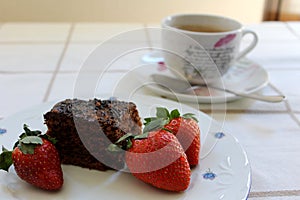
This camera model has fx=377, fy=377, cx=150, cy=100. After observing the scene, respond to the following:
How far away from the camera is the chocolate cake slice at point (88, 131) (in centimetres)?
55

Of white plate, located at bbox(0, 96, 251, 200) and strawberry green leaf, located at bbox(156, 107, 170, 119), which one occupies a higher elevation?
strawberry green leaf, located at bbox(156, 107, 170, 119)

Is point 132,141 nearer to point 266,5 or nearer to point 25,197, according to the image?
point 25,197

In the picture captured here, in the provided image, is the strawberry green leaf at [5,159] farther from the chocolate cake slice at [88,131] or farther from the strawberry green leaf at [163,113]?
the strawberry green leaf at [163,113]

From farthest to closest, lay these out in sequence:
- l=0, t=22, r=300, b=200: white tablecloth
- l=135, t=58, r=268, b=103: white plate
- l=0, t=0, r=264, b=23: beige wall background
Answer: l=0, t=0, r=264, b=23: beige wall background → l=135, t=58, r=268, b=103: white plate → l=0, t=22, r=300, b=200: white tablecloth

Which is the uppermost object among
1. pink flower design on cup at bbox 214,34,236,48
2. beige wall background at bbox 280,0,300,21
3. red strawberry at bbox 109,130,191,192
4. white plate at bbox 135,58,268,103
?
pink flower design on cup at bbox 214,34,236,48

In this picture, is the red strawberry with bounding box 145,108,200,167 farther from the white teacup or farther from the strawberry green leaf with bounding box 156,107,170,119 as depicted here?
the white teacup

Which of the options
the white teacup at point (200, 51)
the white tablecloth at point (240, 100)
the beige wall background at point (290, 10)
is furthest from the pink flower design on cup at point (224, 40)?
the beige wall background at point (290, 10)

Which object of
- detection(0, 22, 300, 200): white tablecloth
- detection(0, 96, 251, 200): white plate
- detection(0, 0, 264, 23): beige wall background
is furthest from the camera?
detection(0, 0, 264, 23): beige wall background

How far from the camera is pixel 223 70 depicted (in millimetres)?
836

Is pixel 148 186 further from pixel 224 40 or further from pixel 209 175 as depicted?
pixel 224 40

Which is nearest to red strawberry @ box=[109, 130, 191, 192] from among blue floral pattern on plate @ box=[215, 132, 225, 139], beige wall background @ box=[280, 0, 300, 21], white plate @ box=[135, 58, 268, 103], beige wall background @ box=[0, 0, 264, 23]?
blue floral pattern on plate @ box=[215, 132, 225, 139]

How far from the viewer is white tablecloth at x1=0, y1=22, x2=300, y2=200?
1.94 ft

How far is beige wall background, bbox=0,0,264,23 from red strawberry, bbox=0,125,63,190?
5.20 feet

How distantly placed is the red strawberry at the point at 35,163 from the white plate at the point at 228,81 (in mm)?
324
